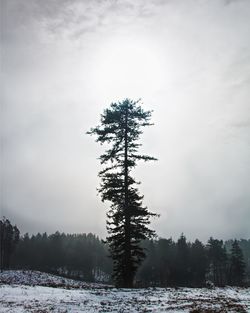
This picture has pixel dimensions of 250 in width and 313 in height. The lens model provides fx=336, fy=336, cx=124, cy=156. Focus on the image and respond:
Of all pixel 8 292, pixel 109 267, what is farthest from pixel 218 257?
pixel 8 292

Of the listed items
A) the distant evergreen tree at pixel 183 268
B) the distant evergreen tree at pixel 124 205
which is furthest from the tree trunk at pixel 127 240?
the distant evergreen tree at pixel 183 268

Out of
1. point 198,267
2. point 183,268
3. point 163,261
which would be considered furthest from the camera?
point 163,261

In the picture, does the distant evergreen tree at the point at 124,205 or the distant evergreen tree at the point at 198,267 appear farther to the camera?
the distant evergreen tree at the point at 198,267

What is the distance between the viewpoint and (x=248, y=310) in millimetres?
11930

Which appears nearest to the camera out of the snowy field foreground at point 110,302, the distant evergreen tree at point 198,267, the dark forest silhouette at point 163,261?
the snowy field foreground at point 110,302

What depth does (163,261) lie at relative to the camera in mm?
100938

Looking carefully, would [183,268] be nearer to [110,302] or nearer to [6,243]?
[6,243]

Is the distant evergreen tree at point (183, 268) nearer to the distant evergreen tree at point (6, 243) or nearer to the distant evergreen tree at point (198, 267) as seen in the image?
the distant evergreen tree at point (198, 267)

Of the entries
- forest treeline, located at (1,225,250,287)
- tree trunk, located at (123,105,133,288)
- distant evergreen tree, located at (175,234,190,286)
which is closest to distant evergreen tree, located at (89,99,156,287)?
tree trunk, located at (123,105,133,288)

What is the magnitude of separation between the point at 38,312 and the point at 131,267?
11196 mm

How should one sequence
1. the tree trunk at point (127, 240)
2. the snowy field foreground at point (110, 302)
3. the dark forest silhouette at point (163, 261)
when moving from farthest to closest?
1. the dark forest silhouette at point (163, 261)
2. the tree trunk at point (127, 240)
3. the snowy field foreground at point (110, 302)

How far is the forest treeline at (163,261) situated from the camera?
313ft

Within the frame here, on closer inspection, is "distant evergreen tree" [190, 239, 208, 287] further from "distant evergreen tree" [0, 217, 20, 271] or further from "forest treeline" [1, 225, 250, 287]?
"distant evergreen tree" [0, 217, 20, 271]

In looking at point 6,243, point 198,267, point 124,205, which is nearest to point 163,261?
point 198,267
